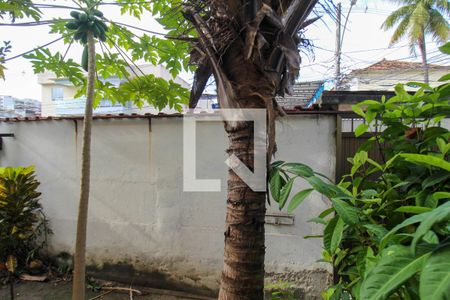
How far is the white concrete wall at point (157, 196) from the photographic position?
3756 millimetres

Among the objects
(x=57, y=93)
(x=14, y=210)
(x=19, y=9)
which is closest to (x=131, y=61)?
(x=19, y=9)

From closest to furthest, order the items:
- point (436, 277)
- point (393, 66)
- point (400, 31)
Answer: point (436, 277) < point (400, 31) < point (393, 66)

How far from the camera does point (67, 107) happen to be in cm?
2020

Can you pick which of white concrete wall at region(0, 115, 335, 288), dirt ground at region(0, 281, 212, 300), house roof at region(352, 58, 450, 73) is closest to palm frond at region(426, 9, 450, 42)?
house roof at region(352, 58, 450, 73)

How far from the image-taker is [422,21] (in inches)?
721

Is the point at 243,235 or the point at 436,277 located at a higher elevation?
the point at 436,277

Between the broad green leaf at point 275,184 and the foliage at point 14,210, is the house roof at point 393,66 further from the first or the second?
the broad green leaf at point 275,184

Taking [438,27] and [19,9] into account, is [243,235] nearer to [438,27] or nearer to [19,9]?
[19,9]

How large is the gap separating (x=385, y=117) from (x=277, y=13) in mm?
723

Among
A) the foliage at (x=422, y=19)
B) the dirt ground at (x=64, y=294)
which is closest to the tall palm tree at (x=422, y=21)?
the foliage at (x=422, y=19)

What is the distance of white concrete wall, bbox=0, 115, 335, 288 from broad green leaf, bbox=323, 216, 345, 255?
2.57 meters

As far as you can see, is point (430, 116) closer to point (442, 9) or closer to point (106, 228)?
point (106, 228)

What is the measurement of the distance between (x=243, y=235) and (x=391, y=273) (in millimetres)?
737

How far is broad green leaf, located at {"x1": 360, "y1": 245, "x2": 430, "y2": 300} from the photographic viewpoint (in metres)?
0.66
